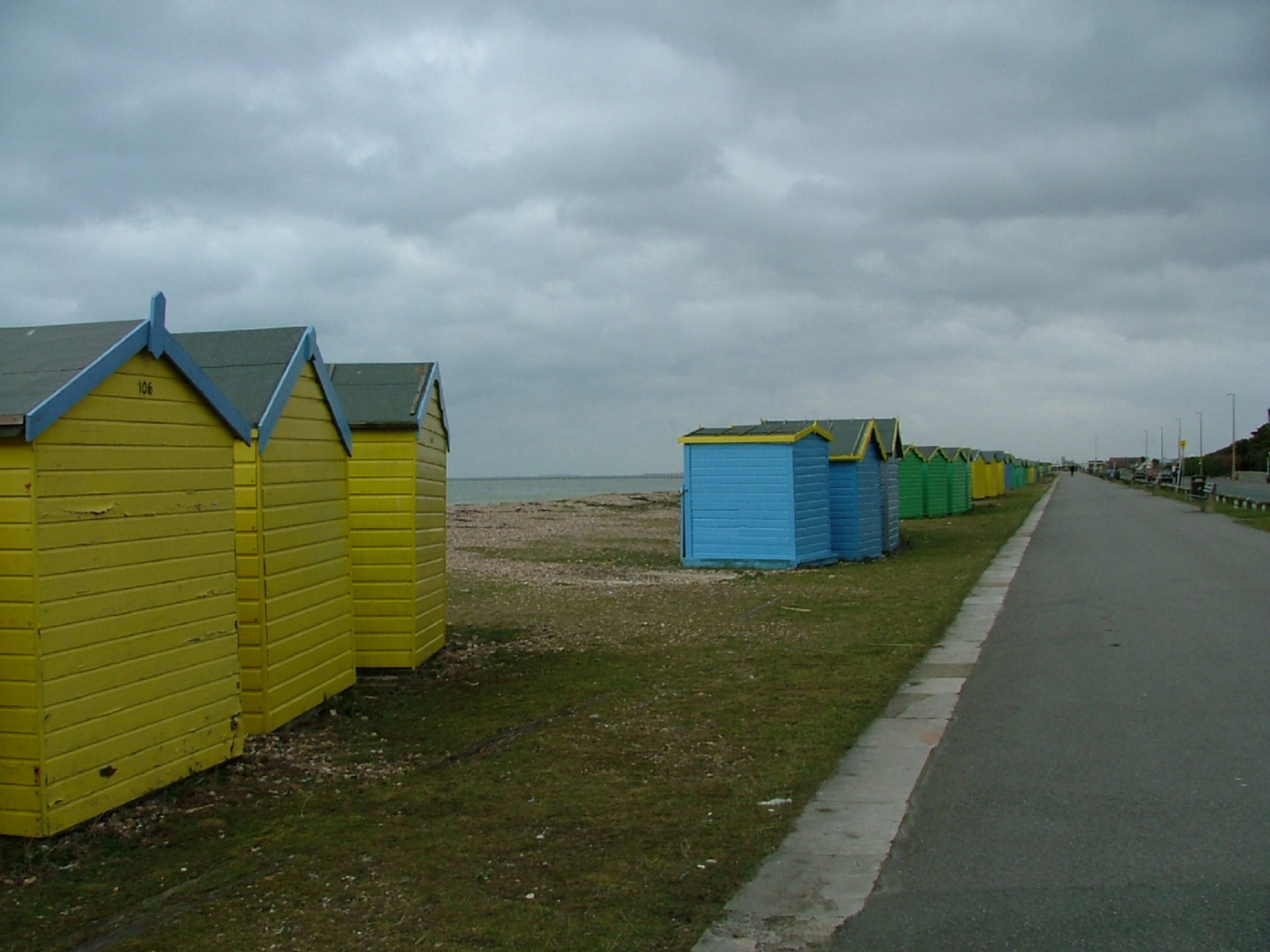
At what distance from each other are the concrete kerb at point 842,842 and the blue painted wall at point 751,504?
1128 cm

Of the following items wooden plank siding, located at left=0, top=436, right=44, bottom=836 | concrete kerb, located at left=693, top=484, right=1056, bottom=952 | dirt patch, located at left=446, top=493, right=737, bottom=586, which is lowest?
concrete kerb, located at left=693, top=484, right=1056, bottom=952

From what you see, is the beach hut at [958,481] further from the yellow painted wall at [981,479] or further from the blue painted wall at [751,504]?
the blue painted wall at [751,504]

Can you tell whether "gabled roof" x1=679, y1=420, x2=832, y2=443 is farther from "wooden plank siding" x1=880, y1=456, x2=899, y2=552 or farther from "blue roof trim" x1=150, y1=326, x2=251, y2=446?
"blue roof trim" x1=150, y1=326, x2=251, y2=446

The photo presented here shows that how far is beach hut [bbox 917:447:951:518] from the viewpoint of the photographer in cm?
4234

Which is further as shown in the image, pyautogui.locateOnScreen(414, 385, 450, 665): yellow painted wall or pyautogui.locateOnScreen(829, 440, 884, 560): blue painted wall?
pyautogui.locateOnScreen(829, 440, 884, 560): blue painted wall

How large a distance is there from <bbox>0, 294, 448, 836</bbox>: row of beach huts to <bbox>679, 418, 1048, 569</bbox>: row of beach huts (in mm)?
12311

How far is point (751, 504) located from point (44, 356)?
1620 centimetres

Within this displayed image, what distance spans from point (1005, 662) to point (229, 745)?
7179 mm

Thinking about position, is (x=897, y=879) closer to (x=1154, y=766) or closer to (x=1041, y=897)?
(x=1041, y=897)

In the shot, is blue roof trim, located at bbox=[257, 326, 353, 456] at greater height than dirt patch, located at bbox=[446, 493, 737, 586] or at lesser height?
greater

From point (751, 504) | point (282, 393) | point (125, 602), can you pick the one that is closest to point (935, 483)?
point (751, 504)

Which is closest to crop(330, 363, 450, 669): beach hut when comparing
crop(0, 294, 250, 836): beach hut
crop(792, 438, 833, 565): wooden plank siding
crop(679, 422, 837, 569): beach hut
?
crop(0, 294, 250, 836): beach hut

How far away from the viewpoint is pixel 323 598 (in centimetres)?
884

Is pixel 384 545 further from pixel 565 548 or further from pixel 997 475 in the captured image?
pixel 997 475
